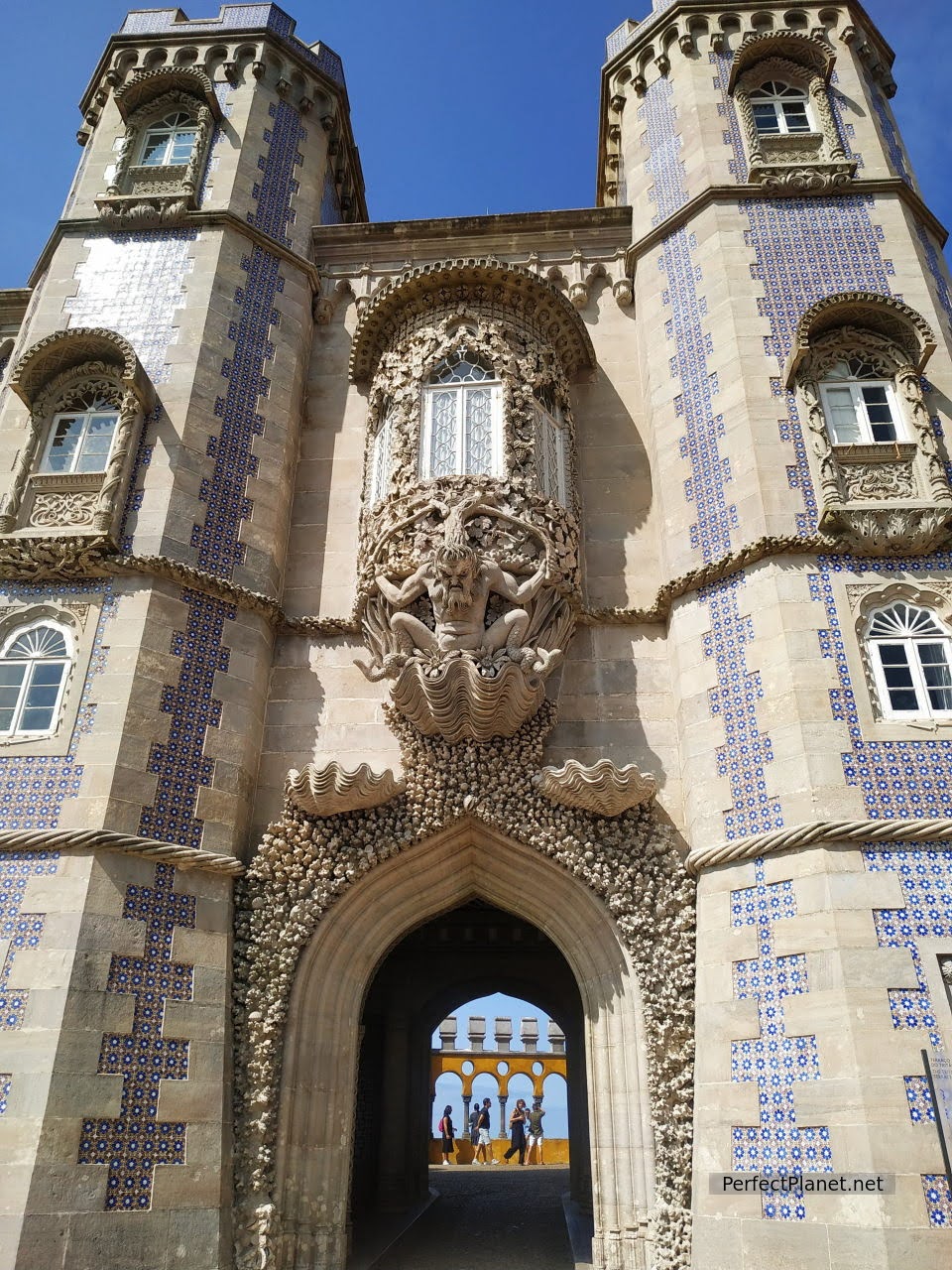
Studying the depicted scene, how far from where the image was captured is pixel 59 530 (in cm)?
1147

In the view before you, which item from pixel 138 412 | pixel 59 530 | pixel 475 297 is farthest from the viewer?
pixel 475 297

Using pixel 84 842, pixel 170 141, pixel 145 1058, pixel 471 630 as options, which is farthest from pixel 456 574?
pixel 170 141

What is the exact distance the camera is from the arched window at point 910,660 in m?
10.1

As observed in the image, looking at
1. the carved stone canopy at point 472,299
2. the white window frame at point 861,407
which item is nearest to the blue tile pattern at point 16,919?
the carved stone canopy at point 472,299

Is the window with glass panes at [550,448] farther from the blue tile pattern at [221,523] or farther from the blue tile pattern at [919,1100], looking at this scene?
the blue tile pattern at [919,1100]

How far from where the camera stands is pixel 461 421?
1288 cm

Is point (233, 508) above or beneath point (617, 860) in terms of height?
above

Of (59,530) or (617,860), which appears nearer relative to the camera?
(617,860)

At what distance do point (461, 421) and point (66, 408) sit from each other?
5.39 metres

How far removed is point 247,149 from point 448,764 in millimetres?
11290

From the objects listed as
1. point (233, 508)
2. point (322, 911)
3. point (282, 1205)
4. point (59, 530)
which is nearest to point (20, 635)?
point (59, 530)

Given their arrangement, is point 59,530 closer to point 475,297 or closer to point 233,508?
point 233,508

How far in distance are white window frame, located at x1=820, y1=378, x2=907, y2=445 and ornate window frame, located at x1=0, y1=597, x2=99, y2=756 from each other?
367 inches

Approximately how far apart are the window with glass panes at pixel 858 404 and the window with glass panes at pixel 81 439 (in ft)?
30.9
